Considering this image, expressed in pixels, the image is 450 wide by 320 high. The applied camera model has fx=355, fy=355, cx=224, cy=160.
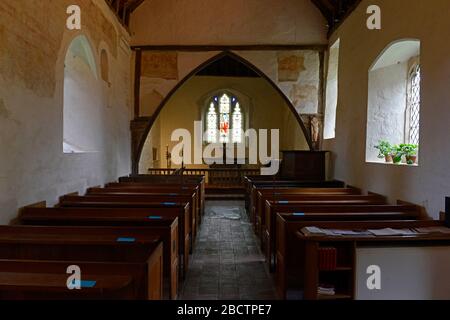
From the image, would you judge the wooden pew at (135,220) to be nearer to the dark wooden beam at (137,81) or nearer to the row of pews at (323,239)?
the row of pews at (323,239)

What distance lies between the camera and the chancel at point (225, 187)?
120 inches

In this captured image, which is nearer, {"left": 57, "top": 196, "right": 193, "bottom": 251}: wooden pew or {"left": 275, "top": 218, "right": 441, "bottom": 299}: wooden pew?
{"left": 275, "top": 218, "right": 441, "bottom": 299}: wooden pew

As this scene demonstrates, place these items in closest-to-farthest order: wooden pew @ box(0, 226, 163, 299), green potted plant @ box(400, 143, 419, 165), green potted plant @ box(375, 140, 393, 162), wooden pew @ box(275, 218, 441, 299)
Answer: wooden pew @ box(0, 226, 163, 299) < wooden pew @ box(275, 218, 441, 299) < green potted plant @ box(400, 143, 419, 165) < green potted plant @ box(375, 140, 393, 162)

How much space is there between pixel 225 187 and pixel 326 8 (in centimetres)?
574

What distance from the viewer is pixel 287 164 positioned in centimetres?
812

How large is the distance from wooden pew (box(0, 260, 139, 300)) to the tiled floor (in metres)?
1.56

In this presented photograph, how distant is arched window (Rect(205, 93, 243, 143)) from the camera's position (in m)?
15.7

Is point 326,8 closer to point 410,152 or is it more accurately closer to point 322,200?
point 410,152

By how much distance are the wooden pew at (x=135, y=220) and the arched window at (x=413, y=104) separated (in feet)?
13.3

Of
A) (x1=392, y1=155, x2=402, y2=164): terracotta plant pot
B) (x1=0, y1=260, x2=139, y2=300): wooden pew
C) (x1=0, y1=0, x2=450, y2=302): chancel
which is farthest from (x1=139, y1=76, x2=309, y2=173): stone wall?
(x1=0, y1=260, x2=139, y2=300): wooden pew

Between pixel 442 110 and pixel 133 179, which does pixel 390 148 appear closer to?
pixel 442 110

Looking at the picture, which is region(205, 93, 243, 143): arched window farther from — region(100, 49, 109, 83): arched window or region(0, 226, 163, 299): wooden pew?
region(0, 226, 163, 299): wooden pew

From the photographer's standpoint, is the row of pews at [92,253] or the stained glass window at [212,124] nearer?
the row of pews at [92,253]

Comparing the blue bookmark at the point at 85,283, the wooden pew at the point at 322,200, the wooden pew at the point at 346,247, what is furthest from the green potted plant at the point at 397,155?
the blue bookmark at the point at 85,283
